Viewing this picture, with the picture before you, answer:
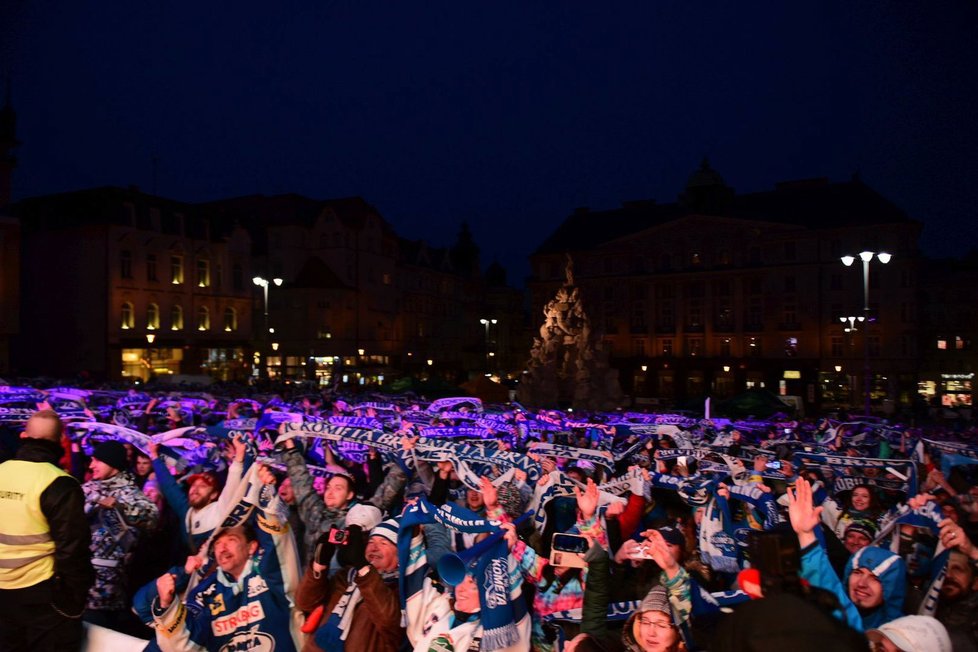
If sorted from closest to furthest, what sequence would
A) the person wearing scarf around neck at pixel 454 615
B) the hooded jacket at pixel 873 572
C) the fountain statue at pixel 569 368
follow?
the hooded jacket at pixel 873 572
the person wearing scarf around neck at pixel 454 615
the fountain statue at pixel 569 368

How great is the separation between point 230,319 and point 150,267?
294 inches

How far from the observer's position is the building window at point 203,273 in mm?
50763

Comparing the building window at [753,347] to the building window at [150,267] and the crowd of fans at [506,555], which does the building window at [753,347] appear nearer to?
the building window at [150,267]

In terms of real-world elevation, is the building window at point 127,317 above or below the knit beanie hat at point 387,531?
above

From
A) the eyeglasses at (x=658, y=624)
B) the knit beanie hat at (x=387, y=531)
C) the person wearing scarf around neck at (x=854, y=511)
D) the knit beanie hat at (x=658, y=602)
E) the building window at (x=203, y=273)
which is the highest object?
the building window at (x=203, y=273)

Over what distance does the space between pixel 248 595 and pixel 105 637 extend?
104cm

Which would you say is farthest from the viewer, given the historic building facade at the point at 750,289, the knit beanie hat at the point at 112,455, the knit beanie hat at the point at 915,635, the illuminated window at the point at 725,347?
the illuminated window at the point at 725,347

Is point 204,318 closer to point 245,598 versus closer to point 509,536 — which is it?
point 245,598

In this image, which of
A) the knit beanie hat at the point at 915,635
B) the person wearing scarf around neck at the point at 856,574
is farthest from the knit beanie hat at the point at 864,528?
the knit beanie hat at the point at 915,635

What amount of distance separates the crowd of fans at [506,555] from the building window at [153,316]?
135 ft

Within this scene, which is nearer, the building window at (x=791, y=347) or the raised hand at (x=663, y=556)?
the raised hand at (x=663, y=556)

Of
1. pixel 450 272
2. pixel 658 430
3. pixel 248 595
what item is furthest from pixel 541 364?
pixel 450 272

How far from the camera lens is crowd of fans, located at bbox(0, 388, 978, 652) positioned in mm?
3803

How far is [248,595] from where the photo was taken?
472 centimetres
